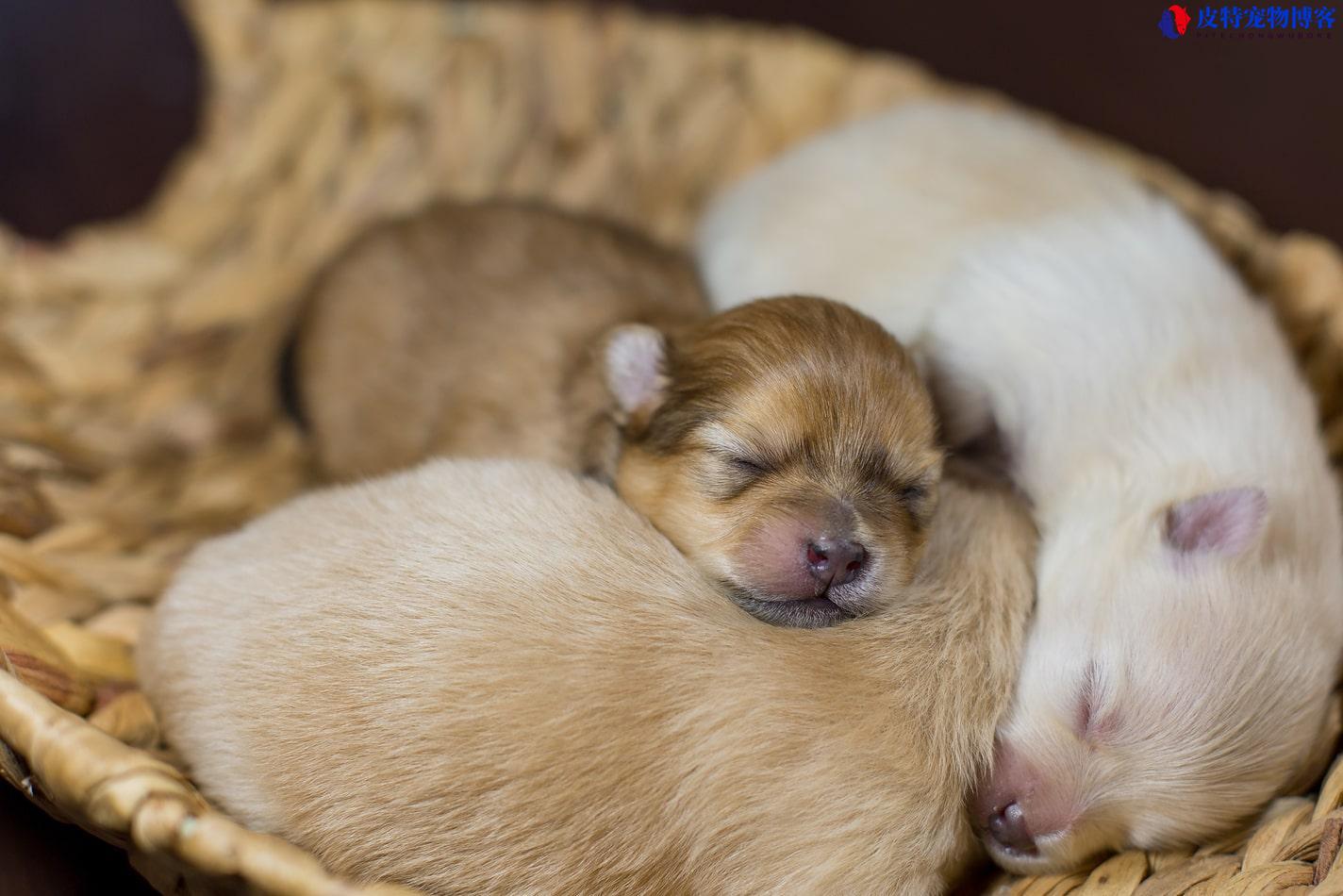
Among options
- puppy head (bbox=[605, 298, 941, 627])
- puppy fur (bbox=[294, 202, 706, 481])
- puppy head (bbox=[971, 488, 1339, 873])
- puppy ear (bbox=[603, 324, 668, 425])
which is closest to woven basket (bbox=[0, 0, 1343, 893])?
puppy head (bbox=[971, 488, 1339, 873])

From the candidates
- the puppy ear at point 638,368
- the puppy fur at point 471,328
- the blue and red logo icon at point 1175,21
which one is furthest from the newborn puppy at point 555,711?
the blue and red logo icon at point 1175,21

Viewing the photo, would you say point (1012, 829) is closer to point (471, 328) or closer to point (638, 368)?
point (638, 368)

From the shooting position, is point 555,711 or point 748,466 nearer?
point 555,711

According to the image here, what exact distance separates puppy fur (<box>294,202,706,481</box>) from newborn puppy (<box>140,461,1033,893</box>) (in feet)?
2.30

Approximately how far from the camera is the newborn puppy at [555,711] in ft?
6.26

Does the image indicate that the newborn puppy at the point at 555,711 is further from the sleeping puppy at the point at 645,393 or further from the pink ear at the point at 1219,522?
the pink ear at the point at 1219,522

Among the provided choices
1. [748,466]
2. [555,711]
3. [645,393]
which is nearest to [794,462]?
[748,466]

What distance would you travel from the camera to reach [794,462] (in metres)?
2.30

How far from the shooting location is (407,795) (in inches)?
74.7

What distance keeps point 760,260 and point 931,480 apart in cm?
123

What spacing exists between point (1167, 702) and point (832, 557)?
73 centimetres

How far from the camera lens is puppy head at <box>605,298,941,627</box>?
7.27 feet

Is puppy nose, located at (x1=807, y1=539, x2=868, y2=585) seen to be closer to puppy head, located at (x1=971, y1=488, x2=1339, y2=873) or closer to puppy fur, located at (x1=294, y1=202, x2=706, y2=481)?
puppy head, located at (x1=971, y1=488, x2=1339, y2=873)

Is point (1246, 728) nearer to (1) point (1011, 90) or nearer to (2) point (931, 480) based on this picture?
(2) point (931, 480)
